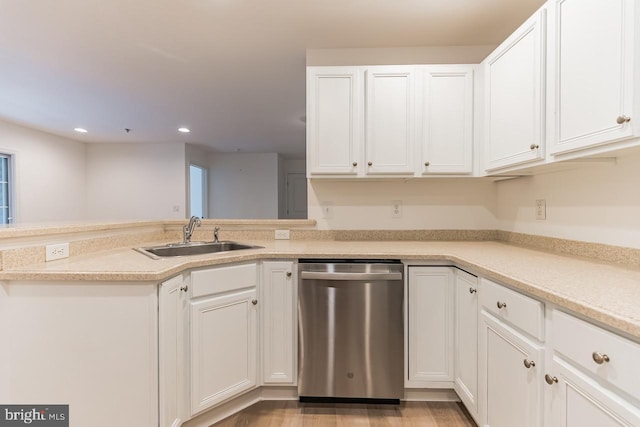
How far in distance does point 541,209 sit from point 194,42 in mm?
2725

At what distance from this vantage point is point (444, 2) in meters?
1.93

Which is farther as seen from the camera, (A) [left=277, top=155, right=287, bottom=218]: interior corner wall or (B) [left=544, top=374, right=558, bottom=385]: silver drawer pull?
(A) [left=277, top=155, right=287, bottom=218]: interior corner wall

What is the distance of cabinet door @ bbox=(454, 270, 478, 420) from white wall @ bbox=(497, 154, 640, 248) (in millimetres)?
647

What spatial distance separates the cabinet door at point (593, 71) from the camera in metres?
1.09

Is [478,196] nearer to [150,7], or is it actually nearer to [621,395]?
[621,395]

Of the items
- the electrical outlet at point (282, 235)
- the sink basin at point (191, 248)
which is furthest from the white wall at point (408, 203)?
the sink basin at point (191, 248)

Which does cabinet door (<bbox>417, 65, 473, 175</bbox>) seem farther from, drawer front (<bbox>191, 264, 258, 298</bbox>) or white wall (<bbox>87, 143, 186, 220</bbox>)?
white wall (<bbox>87, 143, 186, 220</bbox>)

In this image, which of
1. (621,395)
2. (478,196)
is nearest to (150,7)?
(478,196)

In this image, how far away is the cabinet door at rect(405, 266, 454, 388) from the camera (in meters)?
1.81

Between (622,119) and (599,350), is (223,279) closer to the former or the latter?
(599,350)

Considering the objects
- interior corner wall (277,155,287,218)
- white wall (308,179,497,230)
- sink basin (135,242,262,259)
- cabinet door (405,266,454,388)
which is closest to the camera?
cabinet door (405,266,454,388)

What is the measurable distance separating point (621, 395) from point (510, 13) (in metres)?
2.23

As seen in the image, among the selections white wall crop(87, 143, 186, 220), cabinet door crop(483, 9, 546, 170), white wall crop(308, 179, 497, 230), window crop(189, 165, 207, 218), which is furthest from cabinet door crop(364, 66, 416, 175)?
window crop(189, 165, 207, 218)

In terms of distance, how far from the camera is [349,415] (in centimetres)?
178
